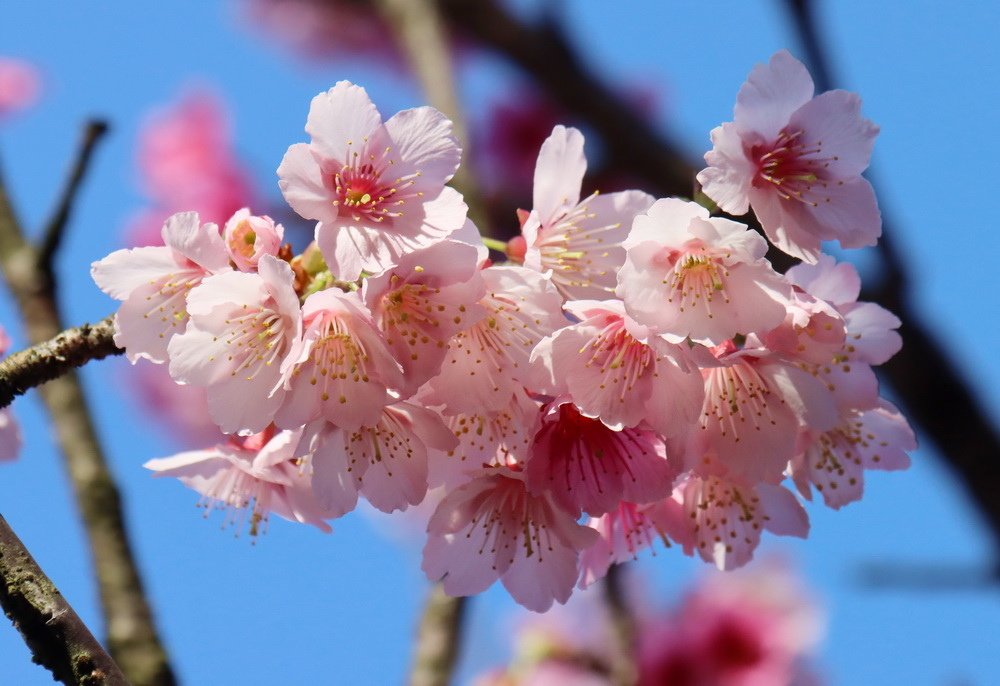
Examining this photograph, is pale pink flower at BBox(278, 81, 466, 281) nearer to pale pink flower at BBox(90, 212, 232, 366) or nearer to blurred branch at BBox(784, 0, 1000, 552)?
pale pink flower at BBox(90, 212, 232, 366)

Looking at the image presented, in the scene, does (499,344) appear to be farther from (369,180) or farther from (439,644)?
(439,644)

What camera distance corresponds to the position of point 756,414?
128 cm

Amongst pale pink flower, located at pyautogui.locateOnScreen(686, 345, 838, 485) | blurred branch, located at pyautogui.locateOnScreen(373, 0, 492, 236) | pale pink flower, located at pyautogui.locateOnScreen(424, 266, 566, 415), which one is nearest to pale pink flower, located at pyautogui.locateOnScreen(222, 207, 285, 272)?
pale pink flower, located at pyautogui.locateOnScreen(424, 266, 566, 415)

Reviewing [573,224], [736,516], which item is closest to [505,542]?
[736,516]

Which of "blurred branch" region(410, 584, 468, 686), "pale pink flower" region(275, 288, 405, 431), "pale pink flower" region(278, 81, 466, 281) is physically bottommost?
"blurred branch" region(410, 584, 468, 686)

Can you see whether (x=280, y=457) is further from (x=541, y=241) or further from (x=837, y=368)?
(x=837, y=368)

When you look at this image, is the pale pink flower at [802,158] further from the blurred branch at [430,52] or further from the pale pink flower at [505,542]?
the blurred branch at [430,52]

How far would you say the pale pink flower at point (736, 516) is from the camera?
143 centimetres

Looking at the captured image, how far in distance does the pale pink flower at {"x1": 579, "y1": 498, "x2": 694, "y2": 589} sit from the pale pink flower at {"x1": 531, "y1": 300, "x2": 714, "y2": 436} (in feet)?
0.85

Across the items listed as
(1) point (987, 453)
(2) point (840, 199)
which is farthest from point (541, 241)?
(1) point (987, 453)

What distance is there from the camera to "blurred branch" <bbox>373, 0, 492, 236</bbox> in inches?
134

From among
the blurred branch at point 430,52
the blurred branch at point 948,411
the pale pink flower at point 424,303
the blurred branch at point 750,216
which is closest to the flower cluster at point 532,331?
the pale pink flower at point 424,303

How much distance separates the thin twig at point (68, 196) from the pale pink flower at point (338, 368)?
3.24ft

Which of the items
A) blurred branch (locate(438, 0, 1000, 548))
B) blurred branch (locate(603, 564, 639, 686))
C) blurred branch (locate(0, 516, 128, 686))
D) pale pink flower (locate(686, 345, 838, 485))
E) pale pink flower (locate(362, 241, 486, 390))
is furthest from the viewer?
blurred branch (locate(438, 0, 1000, 548))
